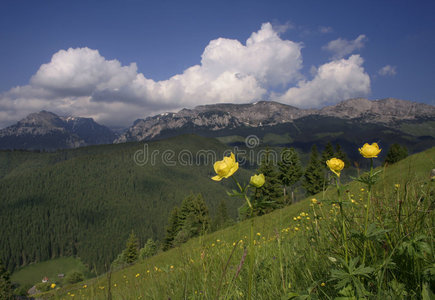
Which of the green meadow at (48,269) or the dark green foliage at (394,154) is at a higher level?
the dark green foliage at (394,154)

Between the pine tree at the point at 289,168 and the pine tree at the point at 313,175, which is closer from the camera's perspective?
the pine tree at the point at 289,168

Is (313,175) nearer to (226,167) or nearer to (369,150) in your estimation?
(369,150)

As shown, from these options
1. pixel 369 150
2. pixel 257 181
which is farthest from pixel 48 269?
pixel 369 150

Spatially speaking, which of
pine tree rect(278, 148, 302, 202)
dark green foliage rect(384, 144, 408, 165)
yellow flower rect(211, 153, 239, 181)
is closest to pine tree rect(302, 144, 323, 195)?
pine tree rect(278, 148, 302, 202)

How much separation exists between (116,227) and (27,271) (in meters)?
49.6

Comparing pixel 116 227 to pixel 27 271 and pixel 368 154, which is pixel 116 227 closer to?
pixel 27 271

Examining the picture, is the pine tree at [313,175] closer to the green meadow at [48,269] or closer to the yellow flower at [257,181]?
the yellow flower at [257,181]

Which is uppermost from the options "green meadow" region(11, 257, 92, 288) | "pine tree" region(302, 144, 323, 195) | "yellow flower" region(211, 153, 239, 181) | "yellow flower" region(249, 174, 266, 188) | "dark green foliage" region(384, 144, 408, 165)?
"yellow flower" region(211, 153, 239, 181)

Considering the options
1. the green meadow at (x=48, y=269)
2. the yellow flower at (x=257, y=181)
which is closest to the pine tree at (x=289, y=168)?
the yellow flower at (x=257, y=181)

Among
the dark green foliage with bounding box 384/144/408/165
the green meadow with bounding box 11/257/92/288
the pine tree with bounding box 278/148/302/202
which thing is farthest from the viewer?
the green meadow with bounding box 11/257/92/288

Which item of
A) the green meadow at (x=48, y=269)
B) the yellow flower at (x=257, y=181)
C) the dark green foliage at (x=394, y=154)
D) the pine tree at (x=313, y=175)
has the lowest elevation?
the green meadow at (x=48, y=269)

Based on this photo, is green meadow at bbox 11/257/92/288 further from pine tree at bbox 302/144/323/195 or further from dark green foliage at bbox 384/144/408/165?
dark green foliage at bbox 384/144/408/165

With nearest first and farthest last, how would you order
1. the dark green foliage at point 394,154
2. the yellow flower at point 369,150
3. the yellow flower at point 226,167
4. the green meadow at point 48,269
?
1. the yellow flower at point 226,167
2. the yellow flower at point 369,150
3. the dark green foliage at point 394,154
4. the green meadow at point 48,269

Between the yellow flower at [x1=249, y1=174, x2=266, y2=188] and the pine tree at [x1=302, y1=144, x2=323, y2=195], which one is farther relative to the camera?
the pine tree at [x1=302, y1=144, x2=323, y2=195]
